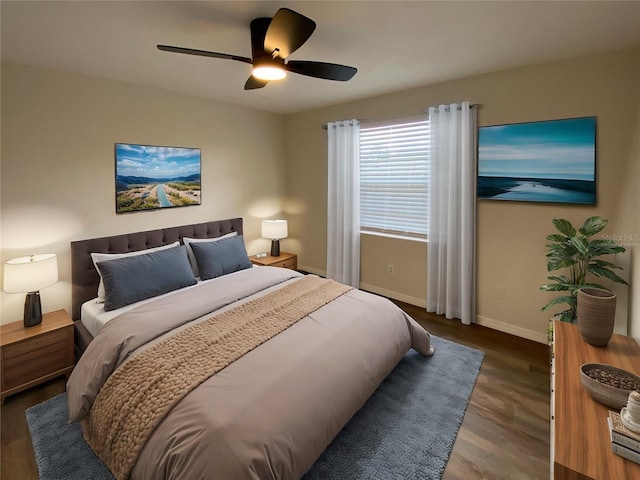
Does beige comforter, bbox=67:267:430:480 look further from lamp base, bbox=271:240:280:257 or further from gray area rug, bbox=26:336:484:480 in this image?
lamp base, bbox=271:240:280:257

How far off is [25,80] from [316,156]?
121 inches

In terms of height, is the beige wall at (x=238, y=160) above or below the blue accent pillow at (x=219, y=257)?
above

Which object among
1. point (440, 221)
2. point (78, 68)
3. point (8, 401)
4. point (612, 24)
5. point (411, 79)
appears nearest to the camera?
point (612, 24)

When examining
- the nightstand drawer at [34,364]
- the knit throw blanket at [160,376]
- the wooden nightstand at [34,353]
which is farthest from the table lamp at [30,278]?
the knit throw blanket at [160,376]

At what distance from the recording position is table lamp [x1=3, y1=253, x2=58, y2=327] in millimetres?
2279

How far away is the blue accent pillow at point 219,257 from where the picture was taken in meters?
3.30

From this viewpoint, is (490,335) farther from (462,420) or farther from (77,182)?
(77,182)

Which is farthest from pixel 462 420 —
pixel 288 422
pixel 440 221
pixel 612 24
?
pixel 612 24

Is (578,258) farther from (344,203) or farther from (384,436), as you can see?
(344,203)

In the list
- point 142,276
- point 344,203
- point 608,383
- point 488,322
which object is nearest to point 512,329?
point 488,322

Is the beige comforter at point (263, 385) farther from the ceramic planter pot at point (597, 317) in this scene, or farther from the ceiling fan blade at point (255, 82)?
the ceiling fan blade at point (255, 82)

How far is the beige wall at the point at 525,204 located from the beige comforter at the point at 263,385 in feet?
3.72

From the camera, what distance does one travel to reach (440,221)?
11.3 ft

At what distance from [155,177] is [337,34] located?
93.5 inches
